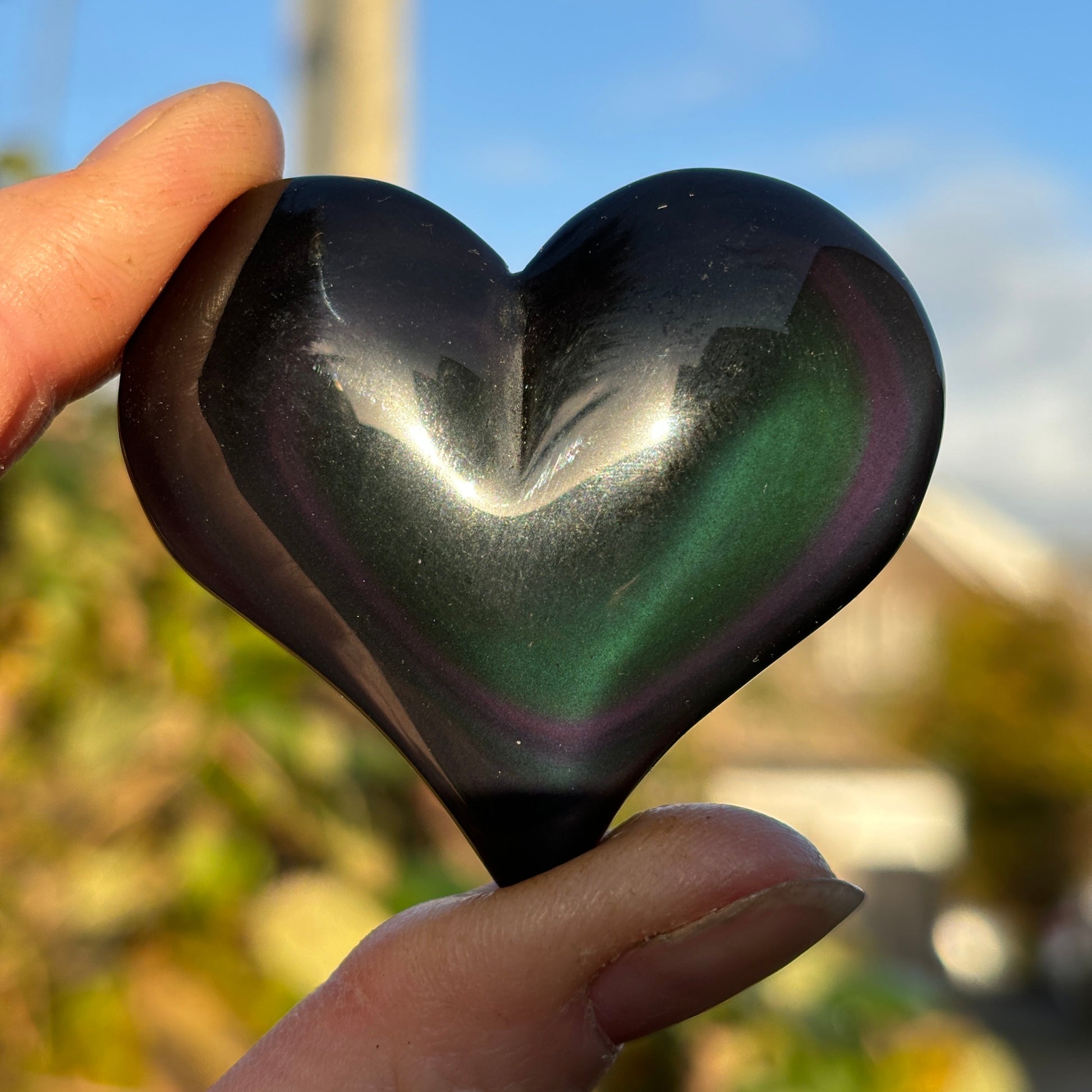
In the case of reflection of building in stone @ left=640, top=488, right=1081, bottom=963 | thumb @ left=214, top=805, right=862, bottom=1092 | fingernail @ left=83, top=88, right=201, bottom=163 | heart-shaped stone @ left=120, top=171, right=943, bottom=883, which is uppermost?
fingernail @ left=83, top=88, right=201, bottom=163

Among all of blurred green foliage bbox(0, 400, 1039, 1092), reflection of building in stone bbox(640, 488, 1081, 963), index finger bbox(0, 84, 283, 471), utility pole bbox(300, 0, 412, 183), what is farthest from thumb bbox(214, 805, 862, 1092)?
reflection of building in stone bbox(640, 488, 1081, 963)

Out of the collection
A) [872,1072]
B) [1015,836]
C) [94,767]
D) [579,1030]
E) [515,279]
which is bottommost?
[1015,836]

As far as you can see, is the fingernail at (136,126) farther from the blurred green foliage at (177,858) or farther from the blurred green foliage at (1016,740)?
the blurred green foliage at (1016,740)

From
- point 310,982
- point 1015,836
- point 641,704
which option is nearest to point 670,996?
point 641,704

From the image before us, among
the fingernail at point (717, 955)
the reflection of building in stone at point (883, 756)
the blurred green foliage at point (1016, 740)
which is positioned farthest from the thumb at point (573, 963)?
the blurred green foliage at point (1016, 740)

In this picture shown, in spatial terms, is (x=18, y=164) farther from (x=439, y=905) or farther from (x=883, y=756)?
(x=883, y=756)

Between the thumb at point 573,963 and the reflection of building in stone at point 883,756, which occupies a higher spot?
the thumb at point 573,963

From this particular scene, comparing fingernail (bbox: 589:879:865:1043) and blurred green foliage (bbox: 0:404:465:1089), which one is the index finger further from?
blurred green foliage (bbox: 0:404:465:1089)

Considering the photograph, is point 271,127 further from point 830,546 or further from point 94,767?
point 94,767
